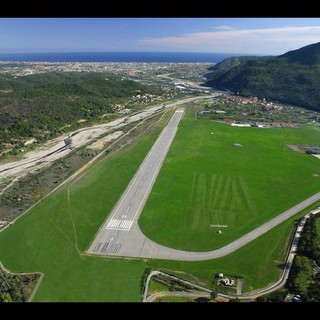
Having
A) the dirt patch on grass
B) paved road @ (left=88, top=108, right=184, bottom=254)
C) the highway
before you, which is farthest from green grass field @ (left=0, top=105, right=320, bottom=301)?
the dirt patch on grass

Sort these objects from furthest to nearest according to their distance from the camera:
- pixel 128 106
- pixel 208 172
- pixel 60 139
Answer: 1. pixel 128 106
2. pixel 60 139
3. pixel 208 172

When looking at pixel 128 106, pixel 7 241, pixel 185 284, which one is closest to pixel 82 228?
pixel 7 241

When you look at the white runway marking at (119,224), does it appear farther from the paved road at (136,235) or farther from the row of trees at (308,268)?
the row of trees at (308,268)

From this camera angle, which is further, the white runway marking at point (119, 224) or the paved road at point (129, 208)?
the white runway marking at point (119, 224)

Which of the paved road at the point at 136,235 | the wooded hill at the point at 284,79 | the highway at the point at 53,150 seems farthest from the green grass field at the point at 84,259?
the wooded hill at the point at 284,79

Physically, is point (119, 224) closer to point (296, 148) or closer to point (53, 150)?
point (53, 150)

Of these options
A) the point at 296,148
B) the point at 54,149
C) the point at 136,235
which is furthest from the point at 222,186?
the point at 54,149

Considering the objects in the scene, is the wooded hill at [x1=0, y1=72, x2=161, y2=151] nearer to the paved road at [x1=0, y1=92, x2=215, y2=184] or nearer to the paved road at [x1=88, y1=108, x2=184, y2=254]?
the paved road at [x1=0, y1=92, x2=215, y2=184]
